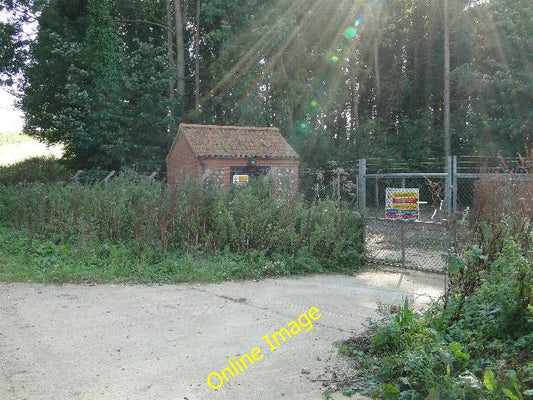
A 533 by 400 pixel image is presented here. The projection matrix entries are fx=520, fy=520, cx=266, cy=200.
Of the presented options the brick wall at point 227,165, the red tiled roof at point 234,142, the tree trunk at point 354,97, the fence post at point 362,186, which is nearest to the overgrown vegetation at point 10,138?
the tree trunk at point 354,97

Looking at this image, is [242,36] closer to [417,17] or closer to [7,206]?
[417,17]

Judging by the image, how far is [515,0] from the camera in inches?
1091

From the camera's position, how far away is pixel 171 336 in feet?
18.3

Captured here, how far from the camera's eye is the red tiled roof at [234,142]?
1933cm

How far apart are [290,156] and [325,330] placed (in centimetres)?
1515

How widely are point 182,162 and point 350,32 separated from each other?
15.3 m

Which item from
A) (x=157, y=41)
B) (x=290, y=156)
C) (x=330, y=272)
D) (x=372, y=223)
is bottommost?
(x=330, y=272)

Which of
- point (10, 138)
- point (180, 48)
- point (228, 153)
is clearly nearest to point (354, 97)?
point (180, 48)

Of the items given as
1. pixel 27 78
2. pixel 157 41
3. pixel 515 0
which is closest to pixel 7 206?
pixel 27 78

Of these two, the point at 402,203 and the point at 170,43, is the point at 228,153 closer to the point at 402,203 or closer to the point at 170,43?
the point at 402,203

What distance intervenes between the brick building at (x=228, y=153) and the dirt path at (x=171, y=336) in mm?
10820

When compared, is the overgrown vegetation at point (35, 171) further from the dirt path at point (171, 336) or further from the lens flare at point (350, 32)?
the dirt path at point (171, 336)

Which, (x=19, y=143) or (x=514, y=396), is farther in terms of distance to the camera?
(x=19, y=143)

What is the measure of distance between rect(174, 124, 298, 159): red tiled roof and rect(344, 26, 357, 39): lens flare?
1158 cm
